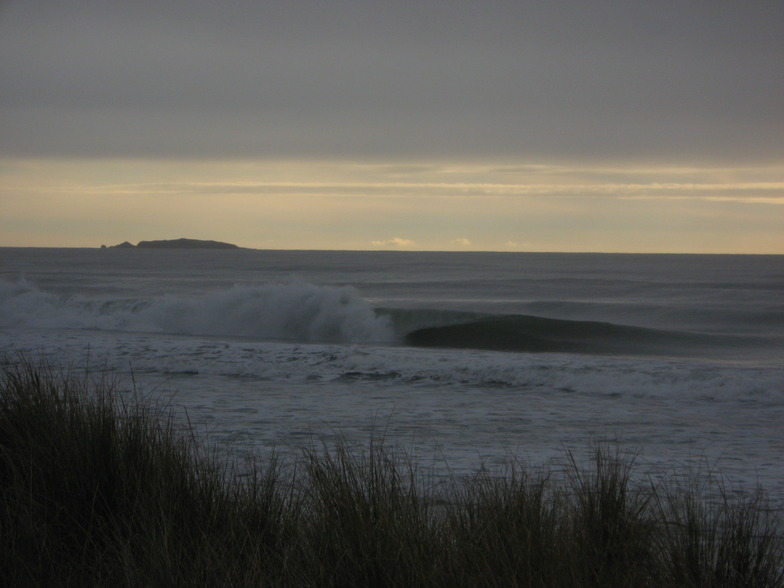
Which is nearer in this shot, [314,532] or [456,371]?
[314,532]

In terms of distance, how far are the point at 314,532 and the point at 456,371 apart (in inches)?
460

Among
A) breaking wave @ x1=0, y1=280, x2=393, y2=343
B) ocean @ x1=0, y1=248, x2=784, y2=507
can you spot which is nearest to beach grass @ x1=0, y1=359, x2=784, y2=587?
ocean @ x1=0, y1=248, x2=784, y2=507

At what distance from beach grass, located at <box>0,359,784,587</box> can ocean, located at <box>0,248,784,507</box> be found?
1.73 m

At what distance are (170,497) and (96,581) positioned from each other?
653 mm

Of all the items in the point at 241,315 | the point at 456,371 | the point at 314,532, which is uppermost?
the point at 314,532

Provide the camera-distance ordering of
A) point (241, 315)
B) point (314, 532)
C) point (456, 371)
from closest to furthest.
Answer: point (314, 532) → point (456, 371) → point (241, 315)

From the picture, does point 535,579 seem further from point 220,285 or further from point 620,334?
point 220,285

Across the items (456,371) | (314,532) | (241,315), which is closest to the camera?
(314,532)

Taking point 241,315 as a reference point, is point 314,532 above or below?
above

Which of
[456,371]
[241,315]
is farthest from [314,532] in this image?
[241,315]

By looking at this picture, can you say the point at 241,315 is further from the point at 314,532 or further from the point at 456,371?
the point at 314,532

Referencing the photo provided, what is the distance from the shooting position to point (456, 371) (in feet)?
50.1

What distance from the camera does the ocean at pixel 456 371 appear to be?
883 cm

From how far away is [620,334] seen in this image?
25266 mm
